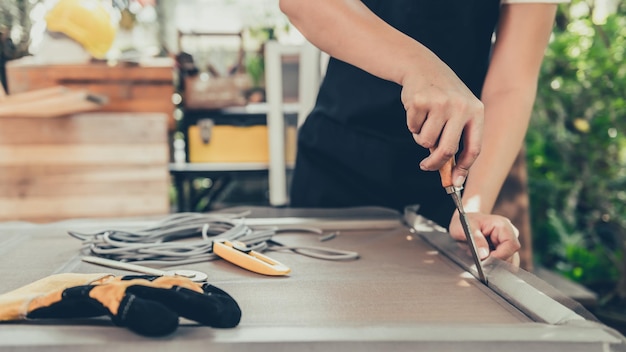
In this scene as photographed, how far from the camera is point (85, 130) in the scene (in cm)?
145

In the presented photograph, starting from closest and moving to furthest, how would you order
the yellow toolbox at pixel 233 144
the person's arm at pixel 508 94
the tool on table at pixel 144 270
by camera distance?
the tool on table at pixel 144 270 → the person's arm at pixel 508 94 → the yellow toolbox at pixel 233 144

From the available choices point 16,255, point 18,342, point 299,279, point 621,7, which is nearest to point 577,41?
point 621,7

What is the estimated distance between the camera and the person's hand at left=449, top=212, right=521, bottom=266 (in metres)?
0.62

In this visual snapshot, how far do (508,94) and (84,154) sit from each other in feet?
3.51

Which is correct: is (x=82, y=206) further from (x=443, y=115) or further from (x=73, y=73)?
(x=443, y=115)

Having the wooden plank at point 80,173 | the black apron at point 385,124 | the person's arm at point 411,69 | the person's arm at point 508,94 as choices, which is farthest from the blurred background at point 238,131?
the person's arm at point 411,69

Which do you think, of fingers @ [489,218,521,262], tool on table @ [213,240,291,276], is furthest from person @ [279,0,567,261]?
tool on table @ [213,240,291,276]

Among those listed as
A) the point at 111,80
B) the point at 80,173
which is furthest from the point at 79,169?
the point at 111,80

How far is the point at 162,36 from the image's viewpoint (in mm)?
3480

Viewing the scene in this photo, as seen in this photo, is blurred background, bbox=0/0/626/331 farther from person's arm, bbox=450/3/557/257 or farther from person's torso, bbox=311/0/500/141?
person's arm, bbox=450/3/557/257

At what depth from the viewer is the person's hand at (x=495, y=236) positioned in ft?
2.04

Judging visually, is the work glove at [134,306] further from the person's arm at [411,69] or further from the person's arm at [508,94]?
the person's arm at [508,94]

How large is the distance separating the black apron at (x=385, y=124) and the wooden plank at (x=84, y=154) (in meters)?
0.60

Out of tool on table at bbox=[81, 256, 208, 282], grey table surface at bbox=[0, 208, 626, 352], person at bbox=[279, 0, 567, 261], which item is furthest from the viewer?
person at bbox=[279, 0, 567, 261]
